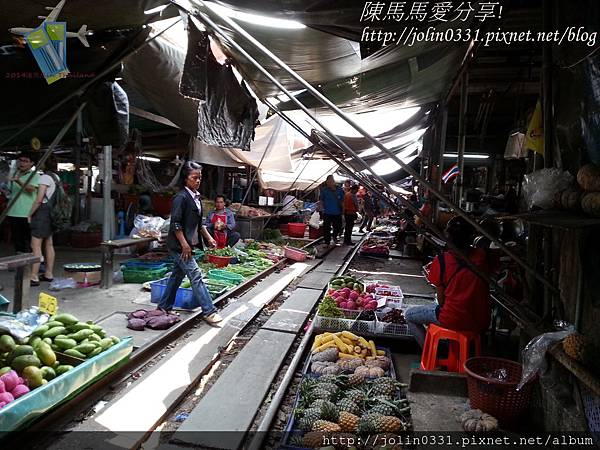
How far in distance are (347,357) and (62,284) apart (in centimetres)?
513

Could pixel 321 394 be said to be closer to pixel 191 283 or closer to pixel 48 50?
pixel 191 283

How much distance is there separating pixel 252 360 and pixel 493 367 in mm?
2709

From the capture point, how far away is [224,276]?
839cm

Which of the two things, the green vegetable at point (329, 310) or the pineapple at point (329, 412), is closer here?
the pineapple at point (329, 412)

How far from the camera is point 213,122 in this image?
17.1ft

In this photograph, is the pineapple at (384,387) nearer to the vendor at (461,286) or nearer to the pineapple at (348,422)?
the pineapple at (348,422)

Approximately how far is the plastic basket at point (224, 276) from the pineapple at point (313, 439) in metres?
5.35

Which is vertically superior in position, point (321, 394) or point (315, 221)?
point (315, 221)

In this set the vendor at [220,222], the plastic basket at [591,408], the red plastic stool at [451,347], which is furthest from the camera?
the vendor at [220,222]

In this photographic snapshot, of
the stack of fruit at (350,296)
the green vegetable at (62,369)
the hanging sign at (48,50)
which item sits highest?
the hanging sign at (48,50)

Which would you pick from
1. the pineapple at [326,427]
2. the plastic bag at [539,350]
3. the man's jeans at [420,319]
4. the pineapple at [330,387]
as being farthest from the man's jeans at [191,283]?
the plastic bag at [539,350]

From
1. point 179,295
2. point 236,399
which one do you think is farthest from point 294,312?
point 236,399

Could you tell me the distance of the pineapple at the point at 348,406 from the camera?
3.52 m

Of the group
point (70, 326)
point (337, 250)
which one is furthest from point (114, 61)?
point (337, 250)
